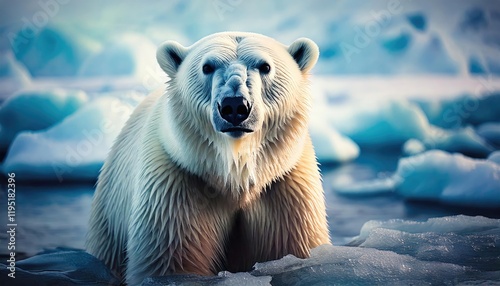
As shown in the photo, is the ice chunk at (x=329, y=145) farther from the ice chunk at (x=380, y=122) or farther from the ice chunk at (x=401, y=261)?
the ice chunk at (x=401, y=261)

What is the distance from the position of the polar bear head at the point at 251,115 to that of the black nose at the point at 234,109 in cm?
5

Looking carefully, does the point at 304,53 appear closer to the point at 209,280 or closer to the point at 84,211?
the point at 209,280

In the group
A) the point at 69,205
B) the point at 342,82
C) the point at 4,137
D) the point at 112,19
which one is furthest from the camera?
the point at 342,82

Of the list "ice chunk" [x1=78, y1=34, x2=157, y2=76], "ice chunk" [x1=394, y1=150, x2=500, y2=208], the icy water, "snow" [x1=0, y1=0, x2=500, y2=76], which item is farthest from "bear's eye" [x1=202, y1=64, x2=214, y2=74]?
"ice chunk" [x1=78, y1=34, x2=157, y2=76]

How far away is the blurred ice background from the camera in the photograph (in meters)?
6.50

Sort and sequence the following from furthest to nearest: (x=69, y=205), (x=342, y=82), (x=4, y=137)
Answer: (x=342, y=82) → (x=4, y=137) → (x=69, y=205)

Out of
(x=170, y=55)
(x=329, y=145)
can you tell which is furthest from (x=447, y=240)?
(x=329, y=145)

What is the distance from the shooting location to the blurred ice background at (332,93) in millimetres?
6504

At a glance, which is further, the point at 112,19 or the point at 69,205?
the point at 112,19

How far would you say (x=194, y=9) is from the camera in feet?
25.7

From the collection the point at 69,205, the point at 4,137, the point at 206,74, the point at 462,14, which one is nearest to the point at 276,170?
the point at 206,74

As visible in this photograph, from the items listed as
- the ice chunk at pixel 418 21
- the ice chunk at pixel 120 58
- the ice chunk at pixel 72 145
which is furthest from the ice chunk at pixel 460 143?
the ice chunk at pixel 72 145

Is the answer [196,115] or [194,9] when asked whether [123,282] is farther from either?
[194,9]

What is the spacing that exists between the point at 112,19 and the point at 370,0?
8.97ft
